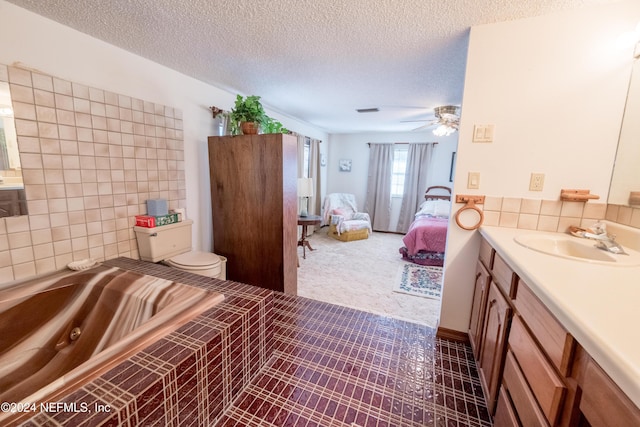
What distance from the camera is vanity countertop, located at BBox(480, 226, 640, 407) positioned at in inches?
18.8

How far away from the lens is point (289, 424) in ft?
3.64

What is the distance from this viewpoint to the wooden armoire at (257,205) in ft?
7.06

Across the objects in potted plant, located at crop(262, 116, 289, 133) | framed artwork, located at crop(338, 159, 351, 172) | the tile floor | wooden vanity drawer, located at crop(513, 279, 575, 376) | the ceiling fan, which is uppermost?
the ceiling fan

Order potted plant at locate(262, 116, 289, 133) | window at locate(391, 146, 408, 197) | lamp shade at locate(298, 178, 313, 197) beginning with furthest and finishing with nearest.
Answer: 1. window at locate(391, 146, 408, 197)
2. lamp shade at locate(298, 178, 313, 197)
3. potted plant at locate(262, 116, 289, 133)

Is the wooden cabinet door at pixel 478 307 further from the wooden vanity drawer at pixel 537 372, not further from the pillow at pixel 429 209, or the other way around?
the pillow at pixel 429 209

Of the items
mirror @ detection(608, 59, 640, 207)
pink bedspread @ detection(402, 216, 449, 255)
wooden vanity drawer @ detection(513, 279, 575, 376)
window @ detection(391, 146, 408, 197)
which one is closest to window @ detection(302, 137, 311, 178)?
window @ detection(391, 146, 408, 197)

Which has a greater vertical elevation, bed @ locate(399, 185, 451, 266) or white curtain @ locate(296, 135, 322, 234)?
white curtain @ locate(296, 135, 322, 234)

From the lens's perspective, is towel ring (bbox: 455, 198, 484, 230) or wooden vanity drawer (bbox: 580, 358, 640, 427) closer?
wooden vanity drawer (bbox: 580, 358, 640, 427)

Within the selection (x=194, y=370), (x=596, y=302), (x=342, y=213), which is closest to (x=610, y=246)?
(x=596, y=302)

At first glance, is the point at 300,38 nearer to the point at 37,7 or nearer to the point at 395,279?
the point at 37,7

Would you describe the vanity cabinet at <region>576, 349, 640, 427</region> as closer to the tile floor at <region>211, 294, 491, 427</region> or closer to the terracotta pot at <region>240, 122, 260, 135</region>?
the tile floor at <region>211, 294, 491, 427</region>

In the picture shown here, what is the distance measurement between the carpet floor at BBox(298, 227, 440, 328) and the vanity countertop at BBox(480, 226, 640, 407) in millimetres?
1194

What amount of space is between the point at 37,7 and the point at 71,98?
0.43m

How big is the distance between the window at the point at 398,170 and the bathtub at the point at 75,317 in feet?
16.1
